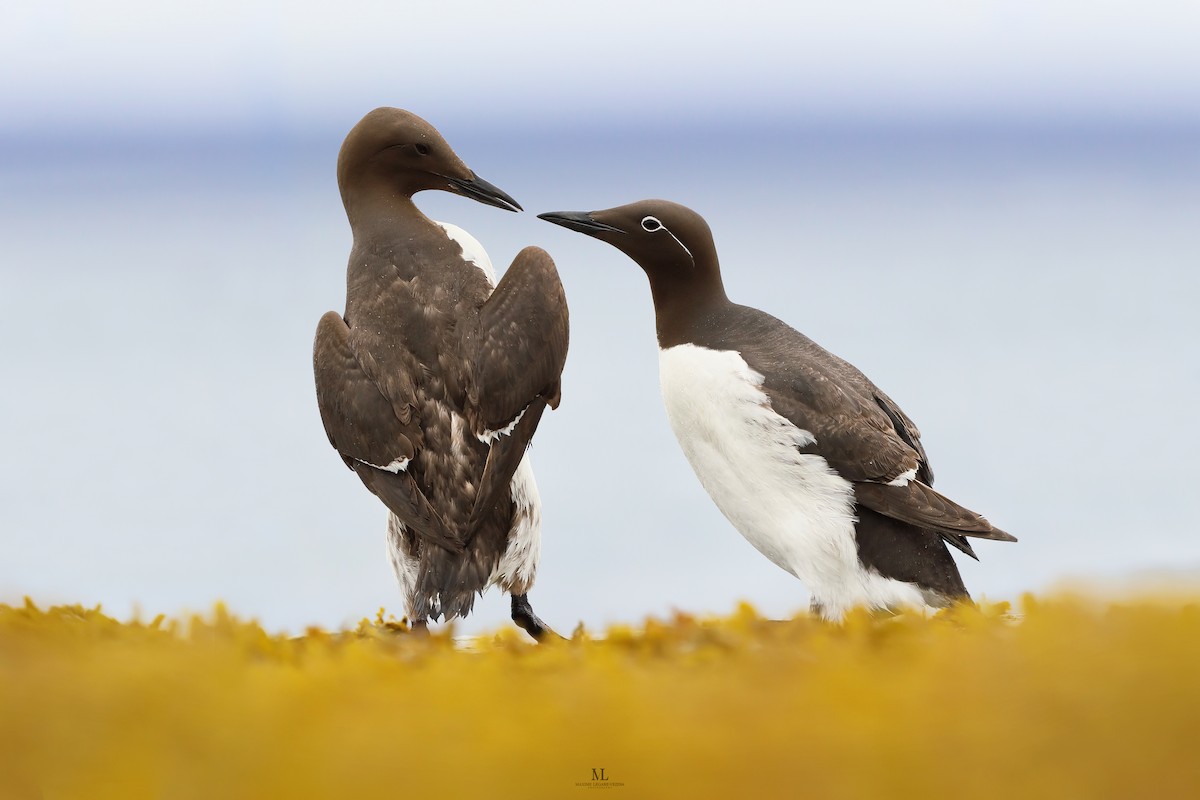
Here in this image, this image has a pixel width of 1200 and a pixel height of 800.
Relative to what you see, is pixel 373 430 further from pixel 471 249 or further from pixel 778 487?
pixel 778 487

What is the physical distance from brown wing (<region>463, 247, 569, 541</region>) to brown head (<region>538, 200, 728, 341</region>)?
271 millimetres

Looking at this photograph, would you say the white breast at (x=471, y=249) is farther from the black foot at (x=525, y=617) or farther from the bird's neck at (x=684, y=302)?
the black foot at (x=525, y=617)

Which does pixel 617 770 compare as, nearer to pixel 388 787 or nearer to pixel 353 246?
pixel 388 787

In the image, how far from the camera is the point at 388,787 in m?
2.29

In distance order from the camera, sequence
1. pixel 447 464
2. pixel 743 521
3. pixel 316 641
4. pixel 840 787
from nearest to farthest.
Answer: pixel 840 787
pixel 316 641
pixel 447 464
pixel 743 521

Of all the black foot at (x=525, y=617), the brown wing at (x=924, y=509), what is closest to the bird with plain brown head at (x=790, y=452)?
the brown wing at (x=924, y=509)

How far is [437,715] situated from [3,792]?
0.89 meters

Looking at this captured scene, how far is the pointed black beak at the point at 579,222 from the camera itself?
3.43 m

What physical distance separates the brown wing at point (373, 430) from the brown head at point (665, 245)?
668 mm

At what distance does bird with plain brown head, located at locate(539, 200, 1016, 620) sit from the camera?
3311mm

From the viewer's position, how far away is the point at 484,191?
3459mm

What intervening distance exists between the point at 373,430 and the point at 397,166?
0.75m

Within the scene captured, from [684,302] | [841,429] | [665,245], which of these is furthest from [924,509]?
[665,245]

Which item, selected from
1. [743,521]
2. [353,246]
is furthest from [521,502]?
Answer: [353,246]
